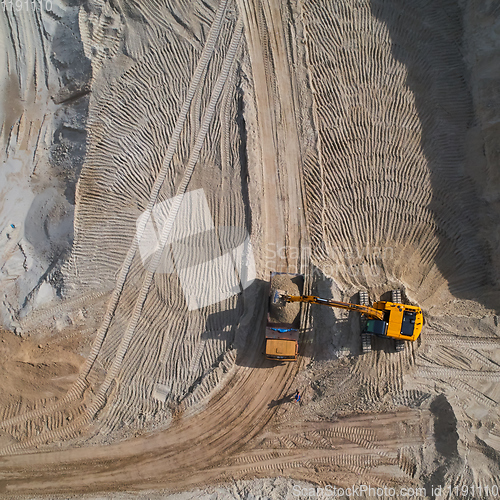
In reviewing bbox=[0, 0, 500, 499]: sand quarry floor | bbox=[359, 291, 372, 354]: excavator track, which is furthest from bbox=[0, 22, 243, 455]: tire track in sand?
bbox=[359, 291, 372, 354]: excavator track

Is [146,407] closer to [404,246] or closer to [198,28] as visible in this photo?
[404,246]

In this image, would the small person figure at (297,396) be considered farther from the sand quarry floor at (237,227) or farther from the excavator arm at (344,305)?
the excavator arm at (344,305)

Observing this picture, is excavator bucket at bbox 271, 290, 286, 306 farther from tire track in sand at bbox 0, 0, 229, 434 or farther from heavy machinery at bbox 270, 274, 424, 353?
tire track in sand at bbox 0, 0, 229, 434

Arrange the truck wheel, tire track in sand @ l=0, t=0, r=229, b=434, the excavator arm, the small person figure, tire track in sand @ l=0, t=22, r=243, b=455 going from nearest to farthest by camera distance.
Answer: the excavator arm < the truck wheel < the small person figure < tire track in sand @ l=0, t=22, r=243, b=455 < tire track in sand @ l=0, t=0, r=229, b=434

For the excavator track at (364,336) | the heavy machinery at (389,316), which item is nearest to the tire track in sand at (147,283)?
the heavy machinery at (389,316)

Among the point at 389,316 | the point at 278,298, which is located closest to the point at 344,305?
the point at 389,316

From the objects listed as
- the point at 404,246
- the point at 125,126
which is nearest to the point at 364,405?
the point at 404,246

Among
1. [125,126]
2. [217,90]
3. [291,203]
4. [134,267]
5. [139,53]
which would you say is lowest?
[134,267]
